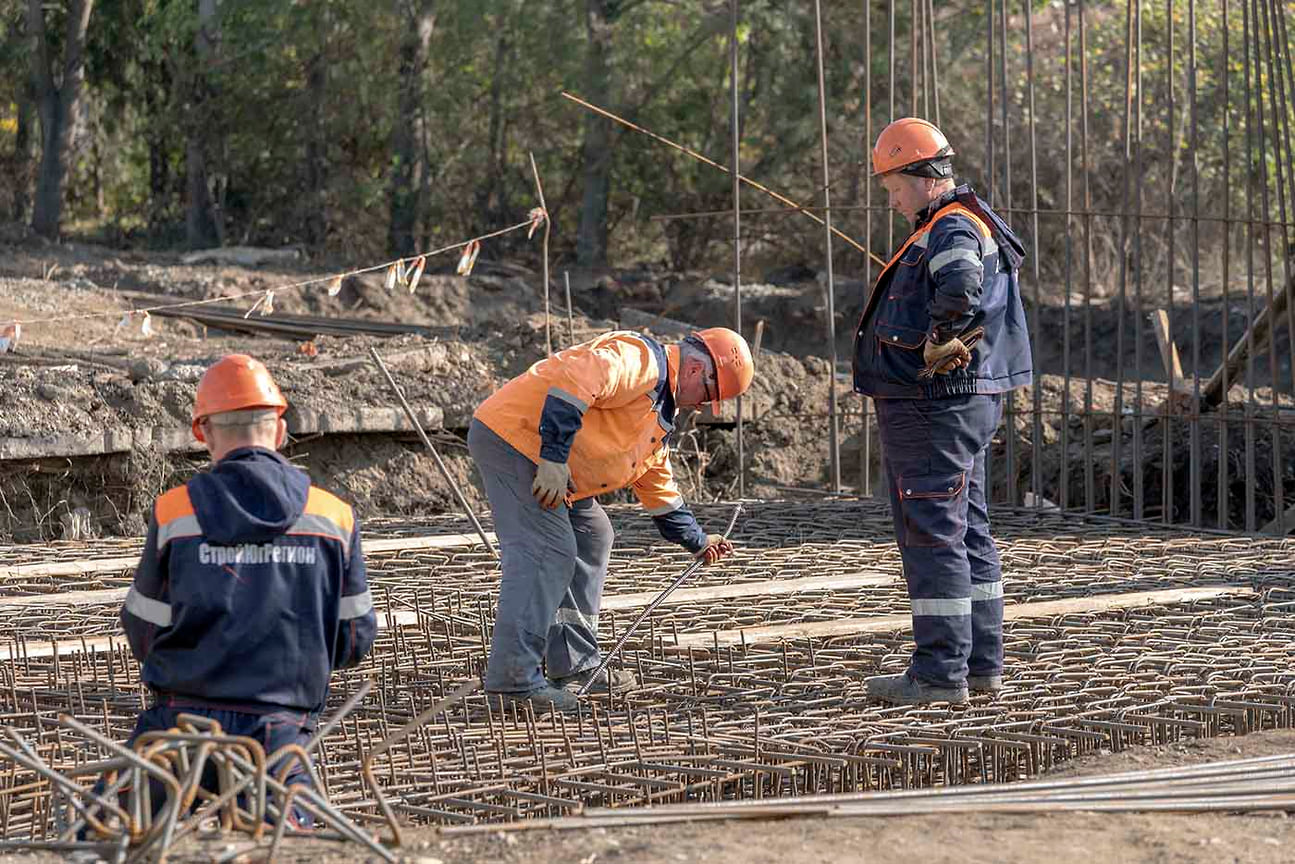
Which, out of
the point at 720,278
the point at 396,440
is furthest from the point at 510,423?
the point at 720,278

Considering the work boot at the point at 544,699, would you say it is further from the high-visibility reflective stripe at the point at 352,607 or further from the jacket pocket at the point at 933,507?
the high-visibility reflective stripe at the point at 352,607

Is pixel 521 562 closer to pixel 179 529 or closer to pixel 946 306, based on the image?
pixel 946 306

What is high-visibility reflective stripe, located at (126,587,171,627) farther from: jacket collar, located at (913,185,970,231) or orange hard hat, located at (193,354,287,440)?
jacket collar, located at (913,185,970,231)

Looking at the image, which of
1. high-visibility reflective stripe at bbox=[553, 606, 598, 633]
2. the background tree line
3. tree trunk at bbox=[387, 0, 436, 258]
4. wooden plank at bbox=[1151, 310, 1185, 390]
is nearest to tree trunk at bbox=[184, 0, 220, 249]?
the background tree line

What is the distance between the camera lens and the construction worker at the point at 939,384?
4.87m

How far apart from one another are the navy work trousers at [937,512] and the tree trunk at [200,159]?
61.8ft

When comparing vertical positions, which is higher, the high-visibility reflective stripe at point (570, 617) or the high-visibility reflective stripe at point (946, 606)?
the high-visibility reflective stripe at point (946, 606)

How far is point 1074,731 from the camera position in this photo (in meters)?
4.71

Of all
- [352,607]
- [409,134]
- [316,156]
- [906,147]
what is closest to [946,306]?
[906,147]

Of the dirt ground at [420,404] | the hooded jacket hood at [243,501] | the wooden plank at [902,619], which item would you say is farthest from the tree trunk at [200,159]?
the hooded jacket hood at [243,501]

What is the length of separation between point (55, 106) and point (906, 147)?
19.5 metres

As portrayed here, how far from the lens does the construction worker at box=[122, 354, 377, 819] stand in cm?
330

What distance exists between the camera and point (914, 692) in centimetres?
492

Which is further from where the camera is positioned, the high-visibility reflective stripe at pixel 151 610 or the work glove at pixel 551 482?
the work glove at pixel 551 482
